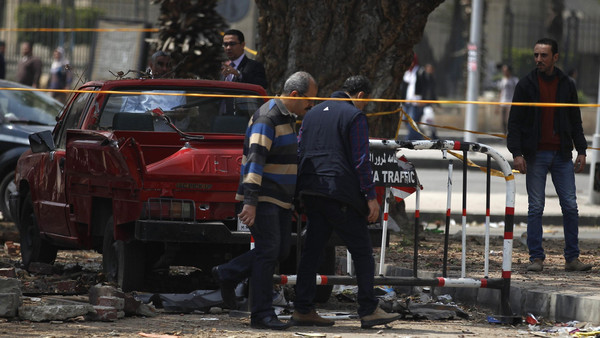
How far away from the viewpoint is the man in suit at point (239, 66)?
11273mm

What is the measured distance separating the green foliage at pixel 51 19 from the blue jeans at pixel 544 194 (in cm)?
2261

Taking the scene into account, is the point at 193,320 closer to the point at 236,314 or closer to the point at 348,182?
the point at 236,314

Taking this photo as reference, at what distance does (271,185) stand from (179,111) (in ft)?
7.33

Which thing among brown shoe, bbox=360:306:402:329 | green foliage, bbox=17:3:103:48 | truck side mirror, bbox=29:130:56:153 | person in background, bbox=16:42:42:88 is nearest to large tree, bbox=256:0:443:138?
truck side mirror, bbox=29:130:56:153

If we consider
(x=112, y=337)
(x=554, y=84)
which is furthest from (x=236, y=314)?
(x=554, y=84)

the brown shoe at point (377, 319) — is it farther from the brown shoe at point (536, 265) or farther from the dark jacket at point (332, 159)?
the brown shoe at point (536, 265)

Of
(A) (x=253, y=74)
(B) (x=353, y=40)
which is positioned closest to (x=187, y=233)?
(A) (x=253, y=74)

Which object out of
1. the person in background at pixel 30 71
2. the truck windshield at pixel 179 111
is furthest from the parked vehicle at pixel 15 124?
the person in background at pixel 30 71

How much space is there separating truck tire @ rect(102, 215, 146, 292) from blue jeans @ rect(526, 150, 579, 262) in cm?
324

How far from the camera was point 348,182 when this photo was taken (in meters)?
7.64

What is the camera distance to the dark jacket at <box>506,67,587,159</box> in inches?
388

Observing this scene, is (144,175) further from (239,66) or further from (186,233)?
(239,66)

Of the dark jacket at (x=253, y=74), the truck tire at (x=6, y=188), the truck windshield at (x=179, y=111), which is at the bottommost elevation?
the truck tire at (x=6, y=188)

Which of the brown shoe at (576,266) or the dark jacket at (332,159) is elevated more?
the dark jacket at (332,159)
